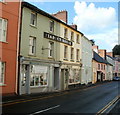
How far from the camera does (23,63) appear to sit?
17484 mm

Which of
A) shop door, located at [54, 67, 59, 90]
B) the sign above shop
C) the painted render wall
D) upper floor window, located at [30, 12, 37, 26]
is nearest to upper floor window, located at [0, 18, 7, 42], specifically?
the painted render wall

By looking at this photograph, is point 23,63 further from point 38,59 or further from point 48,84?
point 48,84

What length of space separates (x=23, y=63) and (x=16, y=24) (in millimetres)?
3811

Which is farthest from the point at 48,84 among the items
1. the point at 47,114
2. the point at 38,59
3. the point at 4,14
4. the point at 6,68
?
the point at 47,114

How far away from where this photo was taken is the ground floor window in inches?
752

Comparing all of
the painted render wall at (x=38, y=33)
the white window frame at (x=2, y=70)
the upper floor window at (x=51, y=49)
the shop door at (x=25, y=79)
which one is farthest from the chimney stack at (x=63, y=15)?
the white window frame at (x=2, y=70)

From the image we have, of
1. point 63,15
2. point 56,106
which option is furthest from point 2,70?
point 63,15

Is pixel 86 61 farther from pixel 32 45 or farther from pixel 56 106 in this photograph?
pixel 56 106

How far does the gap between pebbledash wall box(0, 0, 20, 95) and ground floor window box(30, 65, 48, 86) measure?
2.88m

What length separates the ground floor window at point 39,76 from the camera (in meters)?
19.1

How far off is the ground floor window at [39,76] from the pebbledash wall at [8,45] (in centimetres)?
288

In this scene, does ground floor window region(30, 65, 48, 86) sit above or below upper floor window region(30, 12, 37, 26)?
below

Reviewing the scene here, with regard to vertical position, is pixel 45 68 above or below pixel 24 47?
below

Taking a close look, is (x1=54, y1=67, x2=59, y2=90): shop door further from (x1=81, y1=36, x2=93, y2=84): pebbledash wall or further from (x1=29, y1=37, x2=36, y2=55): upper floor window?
(x1=81, y1=36, x2=93, y2=84): pebbledash wall
